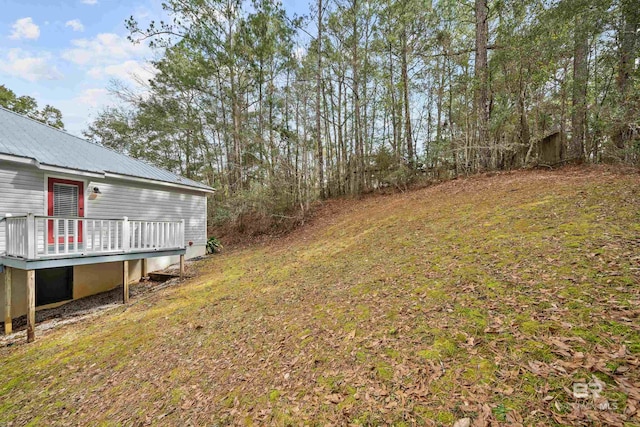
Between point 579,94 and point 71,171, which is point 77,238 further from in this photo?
point 579,94

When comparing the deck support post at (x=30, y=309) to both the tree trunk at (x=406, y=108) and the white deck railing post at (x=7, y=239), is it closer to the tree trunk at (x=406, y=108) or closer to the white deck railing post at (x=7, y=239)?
the white deck railing post at (x=7, y=239)

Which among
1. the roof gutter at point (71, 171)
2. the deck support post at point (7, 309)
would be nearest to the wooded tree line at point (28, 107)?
the roof gutter at point (71, 171)

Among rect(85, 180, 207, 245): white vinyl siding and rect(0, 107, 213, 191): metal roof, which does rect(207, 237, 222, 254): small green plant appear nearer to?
rect(85, 180, 207, 245): white vinyl siding

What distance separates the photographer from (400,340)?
281cm

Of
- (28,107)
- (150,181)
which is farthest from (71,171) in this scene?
(28,107)

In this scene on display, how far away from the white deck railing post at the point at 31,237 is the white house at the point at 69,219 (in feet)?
0.05

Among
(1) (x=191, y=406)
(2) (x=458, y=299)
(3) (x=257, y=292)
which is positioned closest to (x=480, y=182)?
(2) (x=458, y=299)

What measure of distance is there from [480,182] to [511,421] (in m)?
9.33

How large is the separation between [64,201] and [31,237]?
2852 mm

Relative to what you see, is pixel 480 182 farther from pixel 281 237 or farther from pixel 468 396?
pixel 468 396

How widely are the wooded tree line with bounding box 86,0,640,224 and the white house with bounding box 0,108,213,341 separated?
379 cm

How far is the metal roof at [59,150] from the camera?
6.84 metres

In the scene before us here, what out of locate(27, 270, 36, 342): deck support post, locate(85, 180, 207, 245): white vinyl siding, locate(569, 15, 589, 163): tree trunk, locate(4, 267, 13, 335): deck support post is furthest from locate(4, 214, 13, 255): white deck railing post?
locate(569, 15, 589, 163): tree trunk

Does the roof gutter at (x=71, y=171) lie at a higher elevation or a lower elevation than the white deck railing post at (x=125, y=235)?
higher
